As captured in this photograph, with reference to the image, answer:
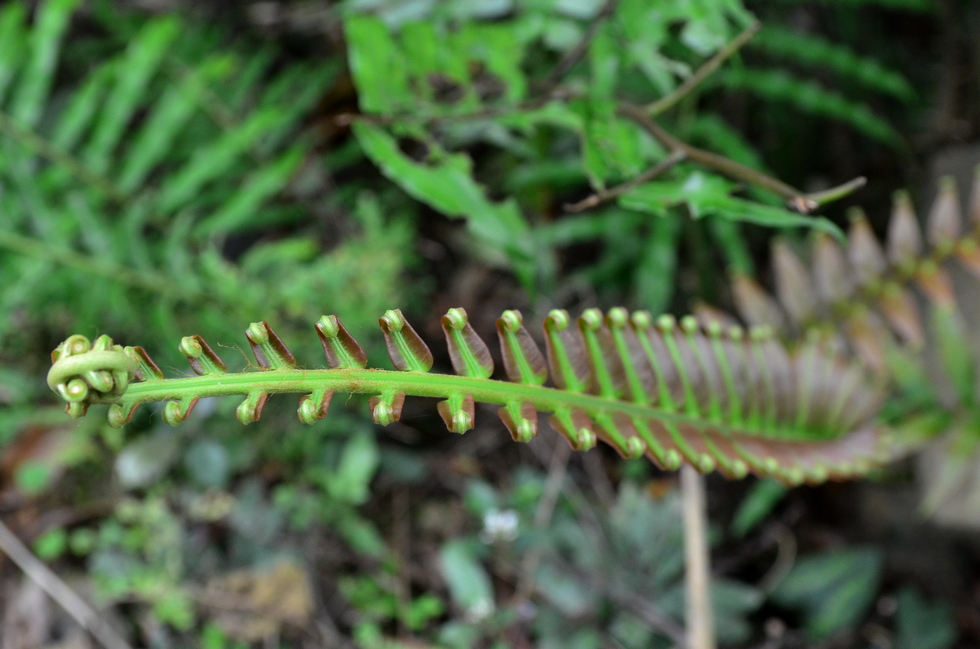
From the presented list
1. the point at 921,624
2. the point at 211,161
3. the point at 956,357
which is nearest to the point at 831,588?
the point at 921,624

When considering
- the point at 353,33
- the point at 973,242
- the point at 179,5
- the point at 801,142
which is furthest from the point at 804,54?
the point at 179,5

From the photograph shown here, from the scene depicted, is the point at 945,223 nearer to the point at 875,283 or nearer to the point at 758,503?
the point at 875,283

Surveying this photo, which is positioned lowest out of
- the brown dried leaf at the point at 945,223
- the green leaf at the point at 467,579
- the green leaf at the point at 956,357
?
the green leaf at the point at 467,579

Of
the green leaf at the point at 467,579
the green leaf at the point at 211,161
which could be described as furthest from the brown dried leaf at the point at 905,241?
the green leaf at the point at 211,161

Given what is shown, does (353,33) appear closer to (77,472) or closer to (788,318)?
(788,318)

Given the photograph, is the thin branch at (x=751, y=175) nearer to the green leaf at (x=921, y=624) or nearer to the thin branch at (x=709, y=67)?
the thin branch at (x=709, y=67)

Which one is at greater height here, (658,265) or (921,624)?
(658,265)
